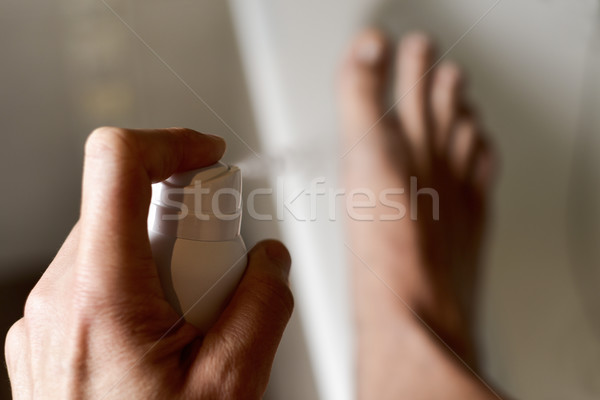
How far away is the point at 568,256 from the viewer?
2.30 ft

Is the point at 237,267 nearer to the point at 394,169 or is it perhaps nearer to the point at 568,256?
the point at 394,169

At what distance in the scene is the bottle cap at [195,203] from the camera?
0.31 metres

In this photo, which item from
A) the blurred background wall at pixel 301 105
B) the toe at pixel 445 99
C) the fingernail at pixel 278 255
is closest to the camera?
the fingernail at pixel 278 255

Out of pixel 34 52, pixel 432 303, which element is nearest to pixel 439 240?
pixel 432 303

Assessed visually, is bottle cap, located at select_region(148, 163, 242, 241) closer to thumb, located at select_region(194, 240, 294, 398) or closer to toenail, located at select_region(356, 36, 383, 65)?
thumb, located at select_region(194, 240, 294, 398)

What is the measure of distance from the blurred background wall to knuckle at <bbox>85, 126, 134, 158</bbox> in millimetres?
372

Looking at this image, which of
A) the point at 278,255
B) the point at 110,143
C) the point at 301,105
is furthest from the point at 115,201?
the point at 301,105

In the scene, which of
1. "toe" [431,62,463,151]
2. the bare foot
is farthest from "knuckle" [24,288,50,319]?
"toe" [431,62,463,151]

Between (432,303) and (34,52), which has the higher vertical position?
(34,52)

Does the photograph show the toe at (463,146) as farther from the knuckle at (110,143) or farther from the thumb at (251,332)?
the knuckle at (110,143)

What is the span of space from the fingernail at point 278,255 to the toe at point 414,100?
0.42m

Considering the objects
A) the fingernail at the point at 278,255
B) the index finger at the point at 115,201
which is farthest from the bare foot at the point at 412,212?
the index finger at the point at 115,201

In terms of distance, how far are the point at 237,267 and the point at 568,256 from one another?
566 mm

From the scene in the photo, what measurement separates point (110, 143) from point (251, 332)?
15 centimetres
